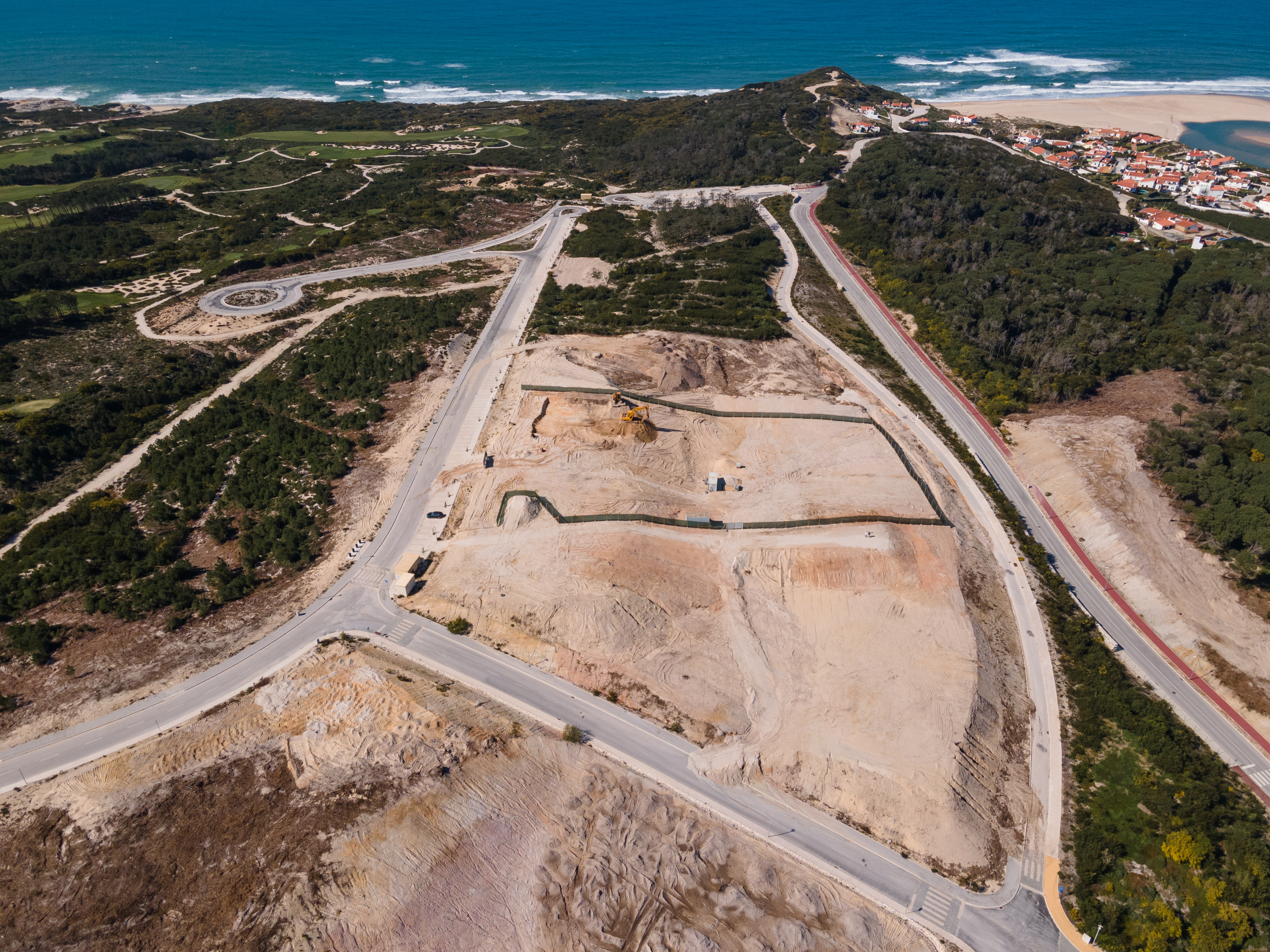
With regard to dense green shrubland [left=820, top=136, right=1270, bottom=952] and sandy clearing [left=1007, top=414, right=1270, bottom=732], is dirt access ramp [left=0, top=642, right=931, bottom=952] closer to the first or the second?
dense green shrubland [left=820, top=136, right=1270, bottom=952]

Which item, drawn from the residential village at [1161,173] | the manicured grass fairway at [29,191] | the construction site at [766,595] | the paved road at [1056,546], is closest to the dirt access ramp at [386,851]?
the construction site at [766,595]

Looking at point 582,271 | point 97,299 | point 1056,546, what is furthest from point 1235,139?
point 97,299

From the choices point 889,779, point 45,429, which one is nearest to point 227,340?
point 45,429

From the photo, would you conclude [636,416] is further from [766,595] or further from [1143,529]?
[1143,529]

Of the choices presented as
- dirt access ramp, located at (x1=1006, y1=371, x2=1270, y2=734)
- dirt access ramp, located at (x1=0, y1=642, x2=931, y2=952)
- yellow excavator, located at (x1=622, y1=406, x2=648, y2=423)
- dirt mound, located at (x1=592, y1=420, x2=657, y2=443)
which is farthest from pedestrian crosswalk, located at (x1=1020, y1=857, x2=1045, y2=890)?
yellow excavator, located at (x1=622, y1=406, x2=648, y2=423)

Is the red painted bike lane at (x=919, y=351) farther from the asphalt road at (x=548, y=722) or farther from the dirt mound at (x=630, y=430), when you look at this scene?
the asphalt road at (x=548, y=722)

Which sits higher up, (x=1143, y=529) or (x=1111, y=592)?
(x=1143, y=529)

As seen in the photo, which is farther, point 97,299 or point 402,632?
point 97,299
